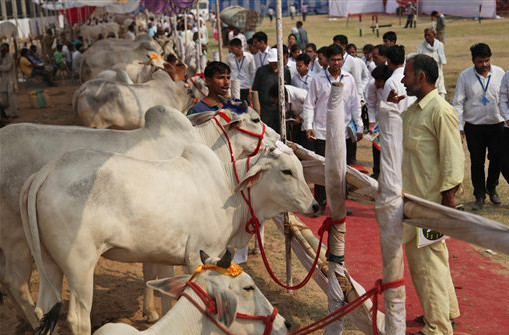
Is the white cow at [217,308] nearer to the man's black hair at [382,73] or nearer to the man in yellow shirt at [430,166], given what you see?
the man in yellow shirt at [430,166]

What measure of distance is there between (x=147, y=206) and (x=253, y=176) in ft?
2.66

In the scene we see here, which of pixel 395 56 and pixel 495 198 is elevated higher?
pixel 395 56

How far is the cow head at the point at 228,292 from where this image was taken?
3422mm

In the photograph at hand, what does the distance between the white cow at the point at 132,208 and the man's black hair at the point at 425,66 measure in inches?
41.2

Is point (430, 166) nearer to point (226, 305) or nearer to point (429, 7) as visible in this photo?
point (226, 305)

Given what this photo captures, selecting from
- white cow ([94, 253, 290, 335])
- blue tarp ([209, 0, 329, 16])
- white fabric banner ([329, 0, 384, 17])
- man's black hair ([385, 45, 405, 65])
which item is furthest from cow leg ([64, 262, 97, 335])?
blue tarp ([209, 0, 329, 16])

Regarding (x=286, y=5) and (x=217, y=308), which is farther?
(x=286, y=5)

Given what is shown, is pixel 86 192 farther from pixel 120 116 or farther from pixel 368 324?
pixel 120 116

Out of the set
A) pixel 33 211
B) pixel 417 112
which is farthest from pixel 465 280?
pixel 33 211

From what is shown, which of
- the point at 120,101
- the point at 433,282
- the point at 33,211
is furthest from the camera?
the point at 120,101

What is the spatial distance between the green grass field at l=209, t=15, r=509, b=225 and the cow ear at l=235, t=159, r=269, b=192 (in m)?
Answer: 3.98

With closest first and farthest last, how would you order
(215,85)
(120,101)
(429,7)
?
(215,85)
(120,101)
(429,7)

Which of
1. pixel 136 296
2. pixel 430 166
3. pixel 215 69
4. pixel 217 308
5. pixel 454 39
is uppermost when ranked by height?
pixel 215 69

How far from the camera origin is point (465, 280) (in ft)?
21.2
